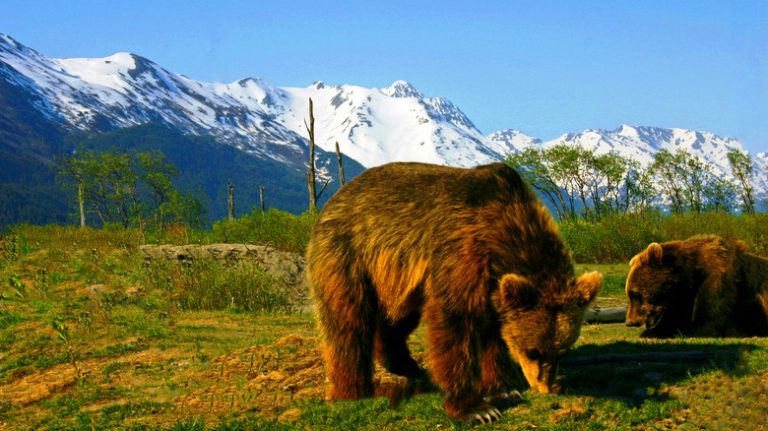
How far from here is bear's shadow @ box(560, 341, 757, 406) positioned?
23.6 ft

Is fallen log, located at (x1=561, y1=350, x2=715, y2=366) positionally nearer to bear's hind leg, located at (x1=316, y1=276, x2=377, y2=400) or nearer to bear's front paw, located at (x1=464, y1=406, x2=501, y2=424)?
bear's front paw, located at (x1=464, y1=406, x2=501, y2=424)

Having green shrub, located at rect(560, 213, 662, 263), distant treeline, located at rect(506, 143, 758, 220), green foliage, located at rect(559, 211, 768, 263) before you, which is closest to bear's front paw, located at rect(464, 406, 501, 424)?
green foliage, located at rect(559, 211, 768, 263)

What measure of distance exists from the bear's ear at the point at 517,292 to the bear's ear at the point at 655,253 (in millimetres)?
4558

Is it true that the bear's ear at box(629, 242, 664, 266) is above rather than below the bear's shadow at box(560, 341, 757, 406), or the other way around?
above

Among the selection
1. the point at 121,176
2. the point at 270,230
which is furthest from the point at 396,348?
the point at 121,176

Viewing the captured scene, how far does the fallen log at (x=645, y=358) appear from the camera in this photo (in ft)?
25.5

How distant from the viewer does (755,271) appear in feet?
35.1

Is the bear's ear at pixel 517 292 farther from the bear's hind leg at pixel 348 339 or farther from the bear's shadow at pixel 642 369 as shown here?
the bear's hind leg at pixel 348 339

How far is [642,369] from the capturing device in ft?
25.2

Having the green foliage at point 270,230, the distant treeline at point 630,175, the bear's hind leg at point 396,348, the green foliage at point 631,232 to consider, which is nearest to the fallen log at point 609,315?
the bear's hind leg at point 396,348

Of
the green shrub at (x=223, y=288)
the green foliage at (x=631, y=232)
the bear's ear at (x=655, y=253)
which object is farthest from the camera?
the green foliage at (x=631, y=232)

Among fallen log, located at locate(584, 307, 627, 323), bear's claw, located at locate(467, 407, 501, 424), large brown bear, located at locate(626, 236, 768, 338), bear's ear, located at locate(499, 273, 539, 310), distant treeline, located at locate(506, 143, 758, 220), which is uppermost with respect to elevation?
distant treeline, located at locate(506, 143, 758, 220)

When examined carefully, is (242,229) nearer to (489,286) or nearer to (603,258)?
(603,258)

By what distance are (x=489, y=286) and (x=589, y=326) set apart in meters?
7.31
